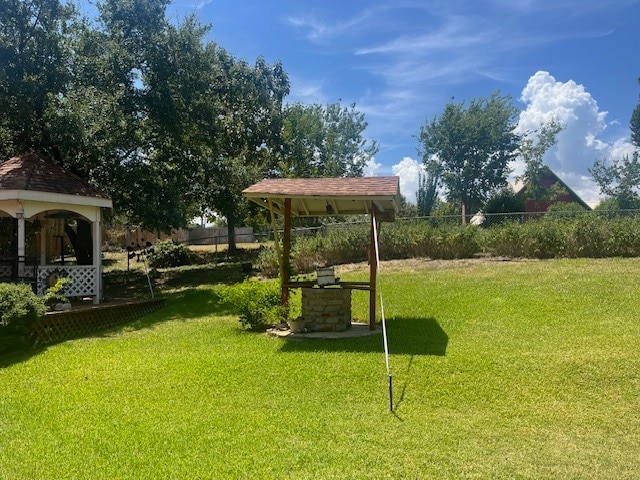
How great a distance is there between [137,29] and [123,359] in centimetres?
1258

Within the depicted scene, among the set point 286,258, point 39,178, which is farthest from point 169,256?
point 286,258

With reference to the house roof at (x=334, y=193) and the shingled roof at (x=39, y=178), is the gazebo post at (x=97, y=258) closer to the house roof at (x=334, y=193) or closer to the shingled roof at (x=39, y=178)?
the shingled roof at (x=39, y=178)

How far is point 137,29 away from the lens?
53.2 feet

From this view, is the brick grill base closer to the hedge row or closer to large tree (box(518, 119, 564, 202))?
the hedge row

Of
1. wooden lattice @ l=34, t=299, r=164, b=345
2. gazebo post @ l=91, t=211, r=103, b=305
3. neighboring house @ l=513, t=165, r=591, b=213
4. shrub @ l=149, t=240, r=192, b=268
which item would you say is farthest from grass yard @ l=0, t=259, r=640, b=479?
neighboring house @ l=513, t=165, r=591, b=213

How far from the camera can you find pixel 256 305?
31.2 feet

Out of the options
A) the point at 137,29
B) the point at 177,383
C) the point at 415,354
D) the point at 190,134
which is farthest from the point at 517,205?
the point at 177,383

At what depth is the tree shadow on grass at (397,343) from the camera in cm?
741

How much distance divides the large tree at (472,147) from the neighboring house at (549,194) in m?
2.80

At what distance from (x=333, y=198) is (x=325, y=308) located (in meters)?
2.01

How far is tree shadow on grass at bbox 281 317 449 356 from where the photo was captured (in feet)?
24.3

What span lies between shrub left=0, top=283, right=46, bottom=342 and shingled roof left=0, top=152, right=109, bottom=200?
3.17 m

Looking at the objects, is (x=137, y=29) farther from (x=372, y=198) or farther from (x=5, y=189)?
(x=372, y=198)

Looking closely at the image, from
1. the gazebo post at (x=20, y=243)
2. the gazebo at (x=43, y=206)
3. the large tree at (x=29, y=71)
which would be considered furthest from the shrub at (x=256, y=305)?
the large tree at (x=29, y=71)
